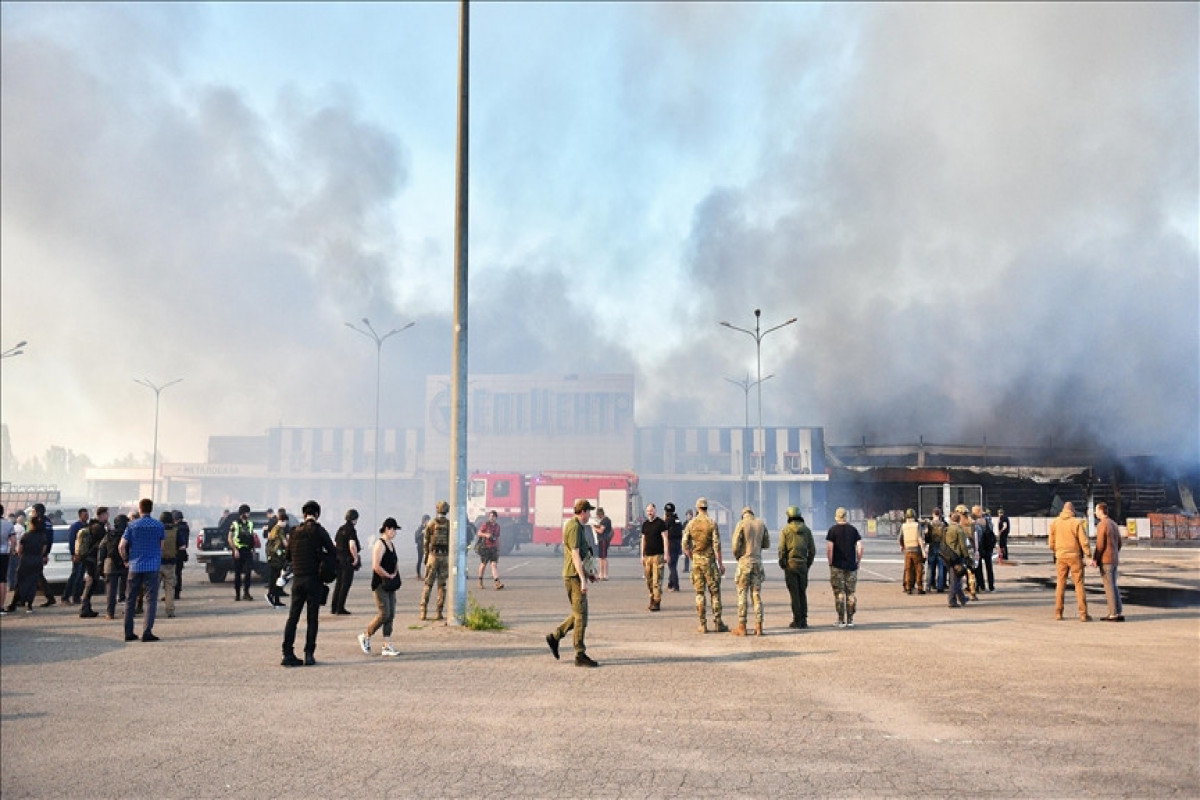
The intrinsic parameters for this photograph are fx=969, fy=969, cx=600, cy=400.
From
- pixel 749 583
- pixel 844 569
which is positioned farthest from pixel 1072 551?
pixel 749 583

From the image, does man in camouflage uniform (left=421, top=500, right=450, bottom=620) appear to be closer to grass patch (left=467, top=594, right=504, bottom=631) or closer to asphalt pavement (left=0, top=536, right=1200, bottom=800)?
asphalt pavement (left=0, top=536, right=1200, bottom=800)

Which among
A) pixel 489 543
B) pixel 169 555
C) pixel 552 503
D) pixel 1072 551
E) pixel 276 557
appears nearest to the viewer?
pixel 169 555

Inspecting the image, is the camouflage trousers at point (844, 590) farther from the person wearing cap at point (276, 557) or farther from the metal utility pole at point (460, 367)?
the person wearing cap at point (276, 557)

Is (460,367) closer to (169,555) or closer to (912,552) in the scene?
(169,555)

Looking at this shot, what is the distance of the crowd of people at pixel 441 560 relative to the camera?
10.1m

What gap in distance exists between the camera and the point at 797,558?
13297mm

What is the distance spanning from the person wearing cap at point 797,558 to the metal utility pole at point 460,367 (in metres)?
4.39

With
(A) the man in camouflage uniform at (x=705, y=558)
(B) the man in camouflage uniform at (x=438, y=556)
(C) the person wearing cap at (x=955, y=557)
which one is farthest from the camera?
(C) the person wearing cap at (x=955, y=557)

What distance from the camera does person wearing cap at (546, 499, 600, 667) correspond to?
997 centimetres

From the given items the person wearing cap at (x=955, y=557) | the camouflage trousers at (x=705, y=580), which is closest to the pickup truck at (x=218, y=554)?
the camouflage trousers at (x=705, y=580)

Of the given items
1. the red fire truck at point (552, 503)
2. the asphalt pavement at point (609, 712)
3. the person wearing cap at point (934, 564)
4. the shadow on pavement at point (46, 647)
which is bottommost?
the asphalt pavement at point (609, 712)

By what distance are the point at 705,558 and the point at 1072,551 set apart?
232 inches

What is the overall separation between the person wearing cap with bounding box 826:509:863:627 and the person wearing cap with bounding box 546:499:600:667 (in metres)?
4.78

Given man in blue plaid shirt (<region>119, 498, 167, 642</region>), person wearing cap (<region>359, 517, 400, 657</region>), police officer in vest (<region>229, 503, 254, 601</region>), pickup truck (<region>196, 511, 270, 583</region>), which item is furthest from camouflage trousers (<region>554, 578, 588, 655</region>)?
pickup truck (<region>196, 511, 270, 583</region>)
